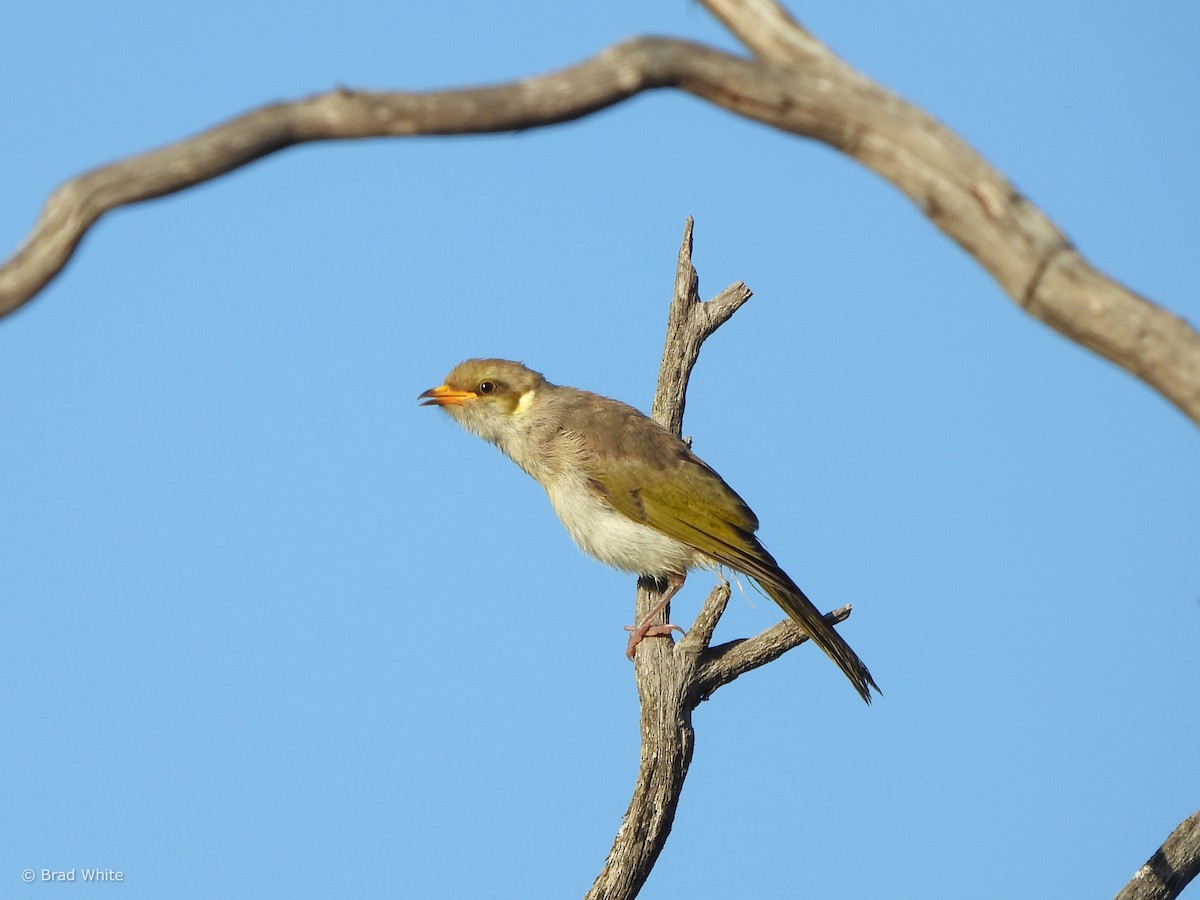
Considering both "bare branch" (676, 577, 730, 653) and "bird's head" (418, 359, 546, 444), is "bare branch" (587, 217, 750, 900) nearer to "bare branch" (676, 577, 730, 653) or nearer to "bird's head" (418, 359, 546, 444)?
"bare branch" (676, 577, 730, 653)

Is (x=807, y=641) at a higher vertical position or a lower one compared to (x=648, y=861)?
higher

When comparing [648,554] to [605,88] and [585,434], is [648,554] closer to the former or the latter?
[585,434]

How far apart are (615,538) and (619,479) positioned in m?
0.44

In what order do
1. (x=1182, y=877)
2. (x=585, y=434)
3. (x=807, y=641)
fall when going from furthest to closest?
(x=585, y=434)
(x=807, y=641)
(x=1182, y=877)

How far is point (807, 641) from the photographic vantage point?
852 cm

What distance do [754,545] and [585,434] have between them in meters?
1.61

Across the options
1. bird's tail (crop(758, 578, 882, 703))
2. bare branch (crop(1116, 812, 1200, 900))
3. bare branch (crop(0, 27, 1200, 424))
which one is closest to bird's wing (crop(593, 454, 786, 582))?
bird's tail (crop(758, 578, 882, 703))

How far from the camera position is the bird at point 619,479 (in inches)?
365

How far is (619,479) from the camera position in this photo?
9.69 metres

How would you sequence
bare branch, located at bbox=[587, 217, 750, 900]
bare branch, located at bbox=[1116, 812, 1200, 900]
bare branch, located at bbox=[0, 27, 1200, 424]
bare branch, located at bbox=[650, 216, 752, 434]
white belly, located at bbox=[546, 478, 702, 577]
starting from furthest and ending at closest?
bare branch, located at bbox=[650, 216, 752, 434], white belly, located at bbox=[546, 478, 702, 577], bare branch, located at bbox=[587, 217, 750, 900], bare branch, located at bbox=[1116, 812, 1200, 900], bare branch, located at bbox=[0, 27, 1200, 424]

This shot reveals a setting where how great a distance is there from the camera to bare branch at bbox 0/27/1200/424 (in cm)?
481

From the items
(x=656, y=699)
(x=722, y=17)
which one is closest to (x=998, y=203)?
(x=722, y=17)

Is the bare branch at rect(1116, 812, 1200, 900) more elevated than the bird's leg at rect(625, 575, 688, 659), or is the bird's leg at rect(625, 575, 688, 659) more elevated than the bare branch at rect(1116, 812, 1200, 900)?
the bird's leg at rect(625, 575, 688, 659)

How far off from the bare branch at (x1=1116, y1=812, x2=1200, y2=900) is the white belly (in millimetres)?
3457
